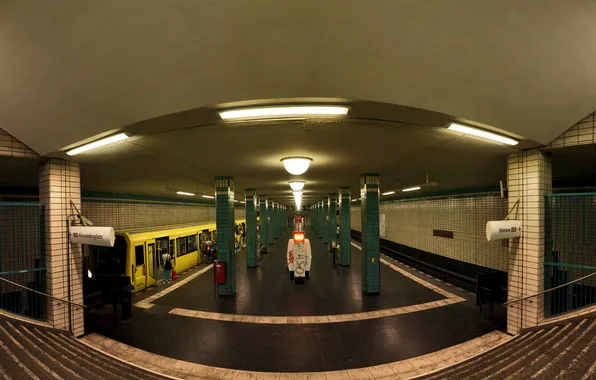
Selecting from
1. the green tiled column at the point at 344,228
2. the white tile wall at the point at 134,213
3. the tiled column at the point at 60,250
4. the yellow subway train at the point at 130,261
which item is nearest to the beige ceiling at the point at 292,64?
the tiled column at the point at 60,250

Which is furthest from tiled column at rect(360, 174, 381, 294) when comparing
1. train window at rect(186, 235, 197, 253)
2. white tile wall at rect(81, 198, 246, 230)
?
white tile wall at rect(81, 198, 246, 230)

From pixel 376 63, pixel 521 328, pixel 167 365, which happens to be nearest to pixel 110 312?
pixel 167 365

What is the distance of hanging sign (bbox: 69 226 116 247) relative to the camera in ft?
14.5

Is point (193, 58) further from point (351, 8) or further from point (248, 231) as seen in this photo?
point (248, 231)

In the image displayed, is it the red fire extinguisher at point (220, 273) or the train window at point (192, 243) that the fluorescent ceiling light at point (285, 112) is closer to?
the red fire extinguisher at point (220, 273)

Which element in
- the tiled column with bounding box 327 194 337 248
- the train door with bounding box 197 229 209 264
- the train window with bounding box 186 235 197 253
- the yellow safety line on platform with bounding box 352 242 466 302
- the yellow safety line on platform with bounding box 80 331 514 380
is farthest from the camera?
the tiled column with bounding box 327 194 337 248

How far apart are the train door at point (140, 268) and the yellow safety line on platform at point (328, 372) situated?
351cm

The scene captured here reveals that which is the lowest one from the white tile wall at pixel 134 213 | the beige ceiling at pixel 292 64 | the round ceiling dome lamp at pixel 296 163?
Answer: the white tile wall at pixel 134 213

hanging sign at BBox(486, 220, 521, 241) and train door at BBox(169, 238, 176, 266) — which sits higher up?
hanging sign at BBox(486, 220, 521, 241)

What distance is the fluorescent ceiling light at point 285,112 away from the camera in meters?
2.94

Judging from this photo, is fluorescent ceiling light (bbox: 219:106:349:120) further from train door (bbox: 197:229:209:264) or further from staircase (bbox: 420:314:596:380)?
train door (bbox: 197:229:209:264)

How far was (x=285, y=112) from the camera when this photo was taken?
119 inches

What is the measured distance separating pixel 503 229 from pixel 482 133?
6.11 feet

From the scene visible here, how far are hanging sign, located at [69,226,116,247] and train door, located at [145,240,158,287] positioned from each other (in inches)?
174
